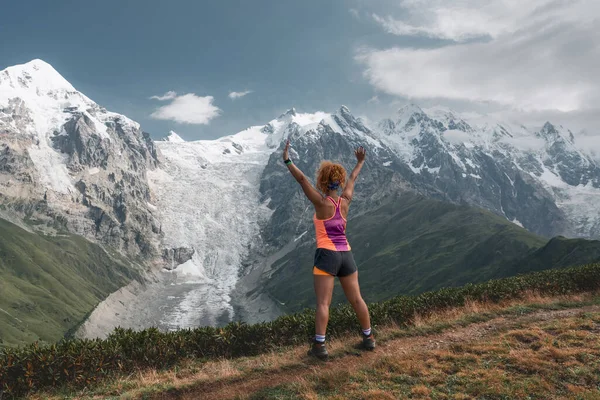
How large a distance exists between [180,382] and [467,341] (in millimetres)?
7978

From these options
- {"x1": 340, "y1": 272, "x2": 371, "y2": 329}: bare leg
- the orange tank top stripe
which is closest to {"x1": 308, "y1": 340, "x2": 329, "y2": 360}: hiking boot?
{"x1": 340, "y1": 272, "x2": 371, "y2": 329}: bare leg

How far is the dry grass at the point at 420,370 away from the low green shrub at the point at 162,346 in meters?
0.76

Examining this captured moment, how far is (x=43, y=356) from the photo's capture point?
11.4 metres

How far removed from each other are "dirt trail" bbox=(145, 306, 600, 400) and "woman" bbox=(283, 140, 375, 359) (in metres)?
0.61

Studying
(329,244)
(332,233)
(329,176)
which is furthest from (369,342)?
(329,176)

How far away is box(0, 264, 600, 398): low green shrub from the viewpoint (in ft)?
36.9

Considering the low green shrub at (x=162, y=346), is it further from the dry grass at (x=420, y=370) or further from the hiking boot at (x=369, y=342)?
the hiking boot at (x=369, y=342)

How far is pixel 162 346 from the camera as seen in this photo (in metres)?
13.2

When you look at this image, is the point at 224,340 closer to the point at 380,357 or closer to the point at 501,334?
the point at 380,357

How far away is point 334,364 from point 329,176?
4759 millimetres

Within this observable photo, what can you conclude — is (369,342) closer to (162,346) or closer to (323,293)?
(323,293)

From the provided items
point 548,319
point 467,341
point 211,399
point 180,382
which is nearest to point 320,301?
point 211,399

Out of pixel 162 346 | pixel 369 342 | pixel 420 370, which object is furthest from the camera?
pixel 162 346

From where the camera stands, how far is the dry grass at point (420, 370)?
28.7 feet
